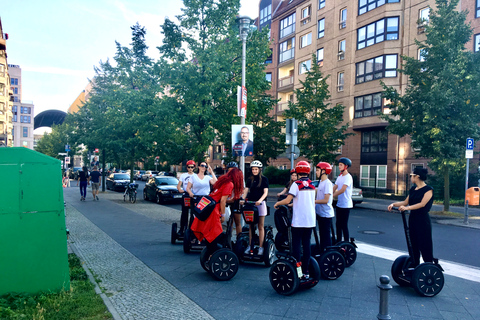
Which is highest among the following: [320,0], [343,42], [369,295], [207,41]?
[320,0]

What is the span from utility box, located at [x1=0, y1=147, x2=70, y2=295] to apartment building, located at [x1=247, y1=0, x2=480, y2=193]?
22326mm

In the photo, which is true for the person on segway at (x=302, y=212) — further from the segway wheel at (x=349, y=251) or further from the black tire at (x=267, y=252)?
the segway wheel at (x=349, y=251)

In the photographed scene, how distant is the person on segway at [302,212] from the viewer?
5.13m

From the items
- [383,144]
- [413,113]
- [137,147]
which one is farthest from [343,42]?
[137,147]

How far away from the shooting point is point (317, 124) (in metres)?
25.2

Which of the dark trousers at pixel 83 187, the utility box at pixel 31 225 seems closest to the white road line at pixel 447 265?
the utility box at pixel 31 225

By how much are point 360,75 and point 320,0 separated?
9572 mm

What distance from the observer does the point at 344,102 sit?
3042 cm

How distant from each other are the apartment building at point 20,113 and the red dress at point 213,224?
4553 inches

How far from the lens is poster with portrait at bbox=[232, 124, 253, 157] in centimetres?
1062

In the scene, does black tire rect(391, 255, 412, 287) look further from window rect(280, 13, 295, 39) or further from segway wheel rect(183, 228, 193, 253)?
window rect(280, 13, 295, 39)

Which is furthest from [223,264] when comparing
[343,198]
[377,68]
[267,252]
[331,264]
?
[377,68]

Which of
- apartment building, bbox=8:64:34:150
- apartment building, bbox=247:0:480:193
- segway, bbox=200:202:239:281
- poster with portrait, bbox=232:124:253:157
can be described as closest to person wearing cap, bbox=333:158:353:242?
segway, bbox=200:202:239:281

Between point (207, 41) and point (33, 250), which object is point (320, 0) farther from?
point (33, 250)
